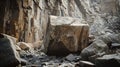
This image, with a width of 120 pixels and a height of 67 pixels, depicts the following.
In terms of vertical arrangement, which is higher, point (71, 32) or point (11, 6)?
point (11, 6)

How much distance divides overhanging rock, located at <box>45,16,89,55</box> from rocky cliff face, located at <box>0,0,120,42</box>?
344 cm

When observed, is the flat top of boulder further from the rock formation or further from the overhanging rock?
the rock formation

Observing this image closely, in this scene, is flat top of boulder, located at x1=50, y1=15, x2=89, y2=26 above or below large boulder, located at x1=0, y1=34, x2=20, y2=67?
above

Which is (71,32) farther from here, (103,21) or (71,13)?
(103,21)

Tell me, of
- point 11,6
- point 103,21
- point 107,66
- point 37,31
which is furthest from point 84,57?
point 103,21

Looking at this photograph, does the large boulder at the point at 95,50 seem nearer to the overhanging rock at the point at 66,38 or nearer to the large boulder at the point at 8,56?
the large boulder at the point at 8,56

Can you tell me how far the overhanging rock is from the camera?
9.97 m

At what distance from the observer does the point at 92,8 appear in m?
31.9

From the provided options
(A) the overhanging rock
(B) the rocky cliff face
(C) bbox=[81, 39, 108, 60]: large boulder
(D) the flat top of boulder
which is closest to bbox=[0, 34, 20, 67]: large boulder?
(C) bbox=[81, 39, 108, 60]: large boulder

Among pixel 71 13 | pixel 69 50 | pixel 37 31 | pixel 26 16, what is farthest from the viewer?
pixel 71 13

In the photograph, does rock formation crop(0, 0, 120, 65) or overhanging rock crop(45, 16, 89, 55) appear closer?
rock formation crop(0, 0, 120, 65)

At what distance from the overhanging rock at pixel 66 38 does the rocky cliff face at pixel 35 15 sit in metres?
3.44

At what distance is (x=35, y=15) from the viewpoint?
1758 centimetres

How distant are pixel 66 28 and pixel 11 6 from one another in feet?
17.3
